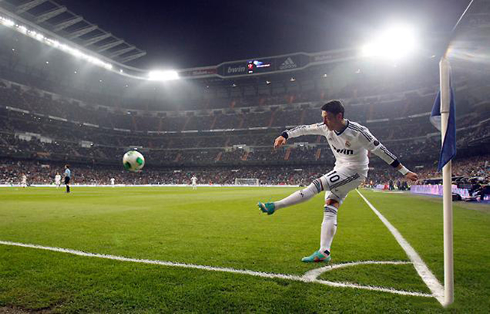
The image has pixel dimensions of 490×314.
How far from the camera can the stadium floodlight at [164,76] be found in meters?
77.6

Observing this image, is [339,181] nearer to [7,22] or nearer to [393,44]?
[7,22]

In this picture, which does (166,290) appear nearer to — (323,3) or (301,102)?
(323,3)

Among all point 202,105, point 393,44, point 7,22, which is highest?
point 393,44

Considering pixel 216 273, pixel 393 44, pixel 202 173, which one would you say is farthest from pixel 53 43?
pixel 216 273

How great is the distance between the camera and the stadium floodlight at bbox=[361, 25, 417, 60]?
169 feet

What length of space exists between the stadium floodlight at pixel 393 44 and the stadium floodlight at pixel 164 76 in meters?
→ 45.7

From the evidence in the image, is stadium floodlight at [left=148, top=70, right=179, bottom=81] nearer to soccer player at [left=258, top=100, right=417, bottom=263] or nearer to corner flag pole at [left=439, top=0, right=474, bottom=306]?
soccer player at [left=258, top=100, right=417, bottom=263]

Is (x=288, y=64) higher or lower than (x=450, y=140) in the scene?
higher

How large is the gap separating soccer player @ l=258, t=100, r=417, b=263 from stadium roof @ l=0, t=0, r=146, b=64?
52.2 m

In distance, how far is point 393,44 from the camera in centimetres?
5784

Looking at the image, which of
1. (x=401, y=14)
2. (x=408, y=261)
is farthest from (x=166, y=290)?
(x=401, y=14)

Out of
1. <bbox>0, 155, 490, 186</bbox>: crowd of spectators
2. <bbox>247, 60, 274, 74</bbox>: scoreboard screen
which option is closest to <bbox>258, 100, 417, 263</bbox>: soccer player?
<bbox>0, 155, 490, 186</bbox>: crowd of spectators

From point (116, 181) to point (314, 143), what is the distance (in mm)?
42394

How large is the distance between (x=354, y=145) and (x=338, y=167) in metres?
0.47
